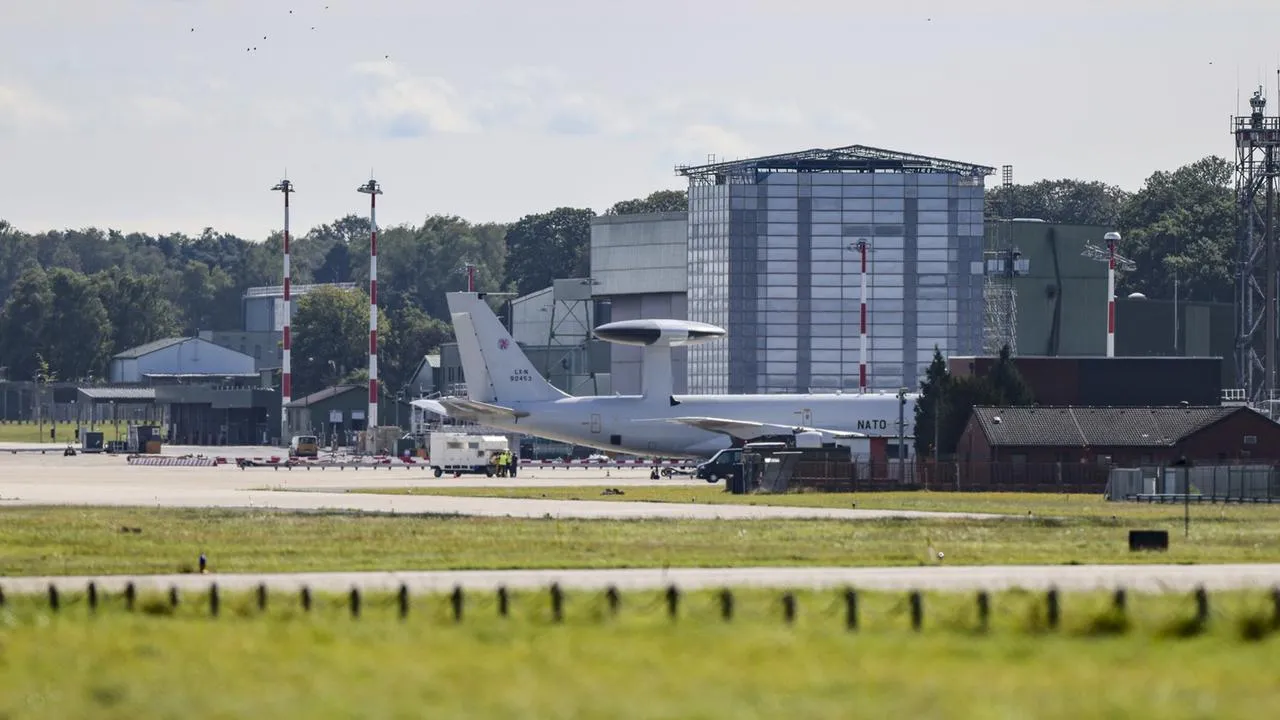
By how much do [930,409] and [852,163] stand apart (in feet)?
206

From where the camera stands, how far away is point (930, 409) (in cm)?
10100

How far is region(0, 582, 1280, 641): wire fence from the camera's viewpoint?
30250 mm

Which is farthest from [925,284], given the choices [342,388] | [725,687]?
[725,687]

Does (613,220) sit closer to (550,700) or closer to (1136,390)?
(1136,390)

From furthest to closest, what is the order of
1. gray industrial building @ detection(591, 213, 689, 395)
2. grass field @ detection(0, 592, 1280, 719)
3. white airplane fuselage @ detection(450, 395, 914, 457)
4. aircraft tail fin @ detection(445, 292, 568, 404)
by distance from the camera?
gray industrial building @ detection(591, 213, 689, 395) < aircraft tail fin @ detection(445, 292, 568, 404) < white airplane fuselage @ detection(450, 395, 914, 457) < grass field @ detection(0, 592, 1280, 719)

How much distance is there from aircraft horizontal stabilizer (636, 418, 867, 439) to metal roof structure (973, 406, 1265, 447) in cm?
1061

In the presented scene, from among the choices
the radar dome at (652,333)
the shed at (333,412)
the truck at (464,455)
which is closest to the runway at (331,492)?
the truck at (464,455)

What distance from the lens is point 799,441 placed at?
3949 inches

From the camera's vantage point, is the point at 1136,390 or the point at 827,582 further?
the point at 1136,390

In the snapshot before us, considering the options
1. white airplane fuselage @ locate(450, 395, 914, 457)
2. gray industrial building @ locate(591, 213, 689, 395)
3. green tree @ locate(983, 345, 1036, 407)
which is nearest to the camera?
green tree @ locate(983, 345, 1036, 407)

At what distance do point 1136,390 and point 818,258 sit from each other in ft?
197

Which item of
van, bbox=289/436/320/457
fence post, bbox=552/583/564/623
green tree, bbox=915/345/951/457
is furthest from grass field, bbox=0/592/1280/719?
van, bbox=289/436/320/457

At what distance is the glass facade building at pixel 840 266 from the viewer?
159750 millimetres

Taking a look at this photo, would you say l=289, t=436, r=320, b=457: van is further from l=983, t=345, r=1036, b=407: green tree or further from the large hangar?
l=983, t=345, r=1036, b=407: green tree
